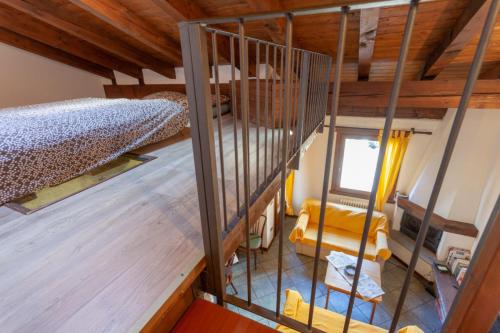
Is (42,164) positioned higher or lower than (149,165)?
higher

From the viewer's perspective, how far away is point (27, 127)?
64.8 inches

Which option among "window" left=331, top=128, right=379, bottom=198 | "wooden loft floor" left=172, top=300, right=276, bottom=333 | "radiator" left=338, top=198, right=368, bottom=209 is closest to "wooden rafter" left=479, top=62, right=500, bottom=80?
"window" left=331, top=128, right=379, bottom=198

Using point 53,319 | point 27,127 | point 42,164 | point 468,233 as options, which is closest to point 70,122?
point 27,127

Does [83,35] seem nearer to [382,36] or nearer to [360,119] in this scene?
[382,36]

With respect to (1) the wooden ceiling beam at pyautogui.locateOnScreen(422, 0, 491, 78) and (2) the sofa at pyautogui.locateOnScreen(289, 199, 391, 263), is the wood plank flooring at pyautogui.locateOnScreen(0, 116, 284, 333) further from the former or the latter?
(2) the sofa at pyautogui.locateOnScreen(289, 199, 391, 263)

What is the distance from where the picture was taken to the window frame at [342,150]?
14.0 ft

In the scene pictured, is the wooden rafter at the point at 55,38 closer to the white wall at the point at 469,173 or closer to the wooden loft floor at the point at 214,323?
the wooden loft floor at the point at 214,323

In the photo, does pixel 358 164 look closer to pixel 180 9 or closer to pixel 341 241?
pixel 341 241

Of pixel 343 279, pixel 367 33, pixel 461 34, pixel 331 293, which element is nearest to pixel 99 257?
pixel 367 33

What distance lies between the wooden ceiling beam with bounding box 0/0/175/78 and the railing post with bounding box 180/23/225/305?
3001mm

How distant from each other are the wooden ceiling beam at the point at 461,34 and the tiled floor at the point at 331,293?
10.5 feet

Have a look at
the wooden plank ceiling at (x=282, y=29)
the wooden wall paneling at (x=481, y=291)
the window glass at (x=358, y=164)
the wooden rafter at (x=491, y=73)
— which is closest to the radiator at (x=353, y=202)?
the window glass at (x=358, y=164)

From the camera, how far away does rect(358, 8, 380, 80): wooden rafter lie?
77.4 inches

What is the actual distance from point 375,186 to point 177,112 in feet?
8.17
